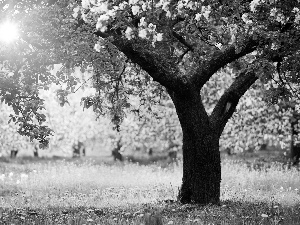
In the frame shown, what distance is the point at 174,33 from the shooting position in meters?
10.9

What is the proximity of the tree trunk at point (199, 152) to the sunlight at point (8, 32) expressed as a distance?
3.94 meters

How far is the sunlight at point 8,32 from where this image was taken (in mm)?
9086

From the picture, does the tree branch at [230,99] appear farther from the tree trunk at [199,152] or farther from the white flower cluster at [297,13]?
the white flower cluster at [297,13]

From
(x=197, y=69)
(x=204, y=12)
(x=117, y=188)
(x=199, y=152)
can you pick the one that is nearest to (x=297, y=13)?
(x=204, y=12)

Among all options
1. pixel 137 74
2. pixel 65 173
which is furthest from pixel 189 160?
pixel 65 173

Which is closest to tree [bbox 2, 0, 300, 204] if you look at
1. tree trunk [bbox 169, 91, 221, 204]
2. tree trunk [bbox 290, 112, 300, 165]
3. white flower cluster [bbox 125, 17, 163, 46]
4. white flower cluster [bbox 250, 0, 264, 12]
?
tree trunk [bbox 169, 91, 221, 204]

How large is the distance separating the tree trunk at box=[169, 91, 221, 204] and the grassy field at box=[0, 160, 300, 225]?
605 mm

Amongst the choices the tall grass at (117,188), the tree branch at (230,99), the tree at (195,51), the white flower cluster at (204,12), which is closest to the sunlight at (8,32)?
the tree at (195,51)

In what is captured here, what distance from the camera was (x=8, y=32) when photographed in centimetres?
910

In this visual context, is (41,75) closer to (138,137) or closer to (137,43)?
(137,43)

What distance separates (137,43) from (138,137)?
23.9m

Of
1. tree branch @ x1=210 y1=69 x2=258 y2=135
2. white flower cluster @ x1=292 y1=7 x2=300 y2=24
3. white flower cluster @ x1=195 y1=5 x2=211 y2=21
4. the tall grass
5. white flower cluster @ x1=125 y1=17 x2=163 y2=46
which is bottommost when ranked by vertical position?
the tall grass

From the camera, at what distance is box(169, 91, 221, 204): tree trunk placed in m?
10.5

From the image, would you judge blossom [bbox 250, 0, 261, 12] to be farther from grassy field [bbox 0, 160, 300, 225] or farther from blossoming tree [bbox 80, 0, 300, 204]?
grassy field [bbox 0, 160, 300, 225]
